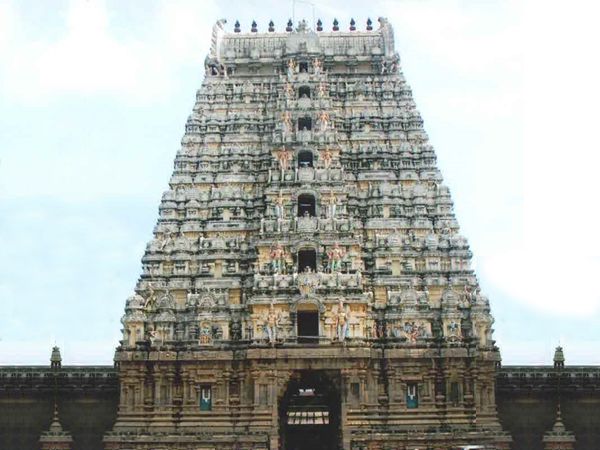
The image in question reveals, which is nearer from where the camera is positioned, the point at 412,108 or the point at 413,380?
the point at 413,380

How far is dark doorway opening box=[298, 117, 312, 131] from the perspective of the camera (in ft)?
176

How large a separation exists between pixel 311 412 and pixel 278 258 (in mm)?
10818

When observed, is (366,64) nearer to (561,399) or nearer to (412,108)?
(412,108)

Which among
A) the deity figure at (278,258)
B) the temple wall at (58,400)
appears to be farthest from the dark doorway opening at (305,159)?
the temple wall at (58,400)

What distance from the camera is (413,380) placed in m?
46.2

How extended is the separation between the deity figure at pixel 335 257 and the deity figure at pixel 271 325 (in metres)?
3.40

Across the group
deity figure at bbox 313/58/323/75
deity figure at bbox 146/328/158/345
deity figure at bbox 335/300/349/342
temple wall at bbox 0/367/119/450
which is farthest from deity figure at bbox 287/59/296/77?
temple wall at bbox 0/367/119/450

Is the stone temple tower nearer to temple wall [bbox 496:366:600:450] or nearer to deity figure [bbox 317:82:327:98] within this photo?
deity figure [bbox 317:82:327:98]

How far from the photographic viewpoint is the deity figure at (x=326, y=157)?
51219 millimetres

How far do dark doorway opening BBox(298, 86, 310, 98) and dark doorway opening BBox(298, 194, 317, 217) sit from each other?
23.0ft

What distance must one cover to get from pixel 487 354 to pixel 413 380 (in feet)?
11.4

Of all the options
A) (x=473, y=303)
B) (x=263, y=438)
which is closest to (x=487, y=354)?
(x=473, y=303)

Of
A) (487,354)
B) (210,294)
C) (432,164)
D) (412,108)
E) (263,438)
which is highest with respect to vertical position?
(412,108)

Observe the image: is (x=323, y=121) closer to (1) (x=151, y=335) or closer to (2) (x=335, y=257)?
(2) (x=335, y=257)
